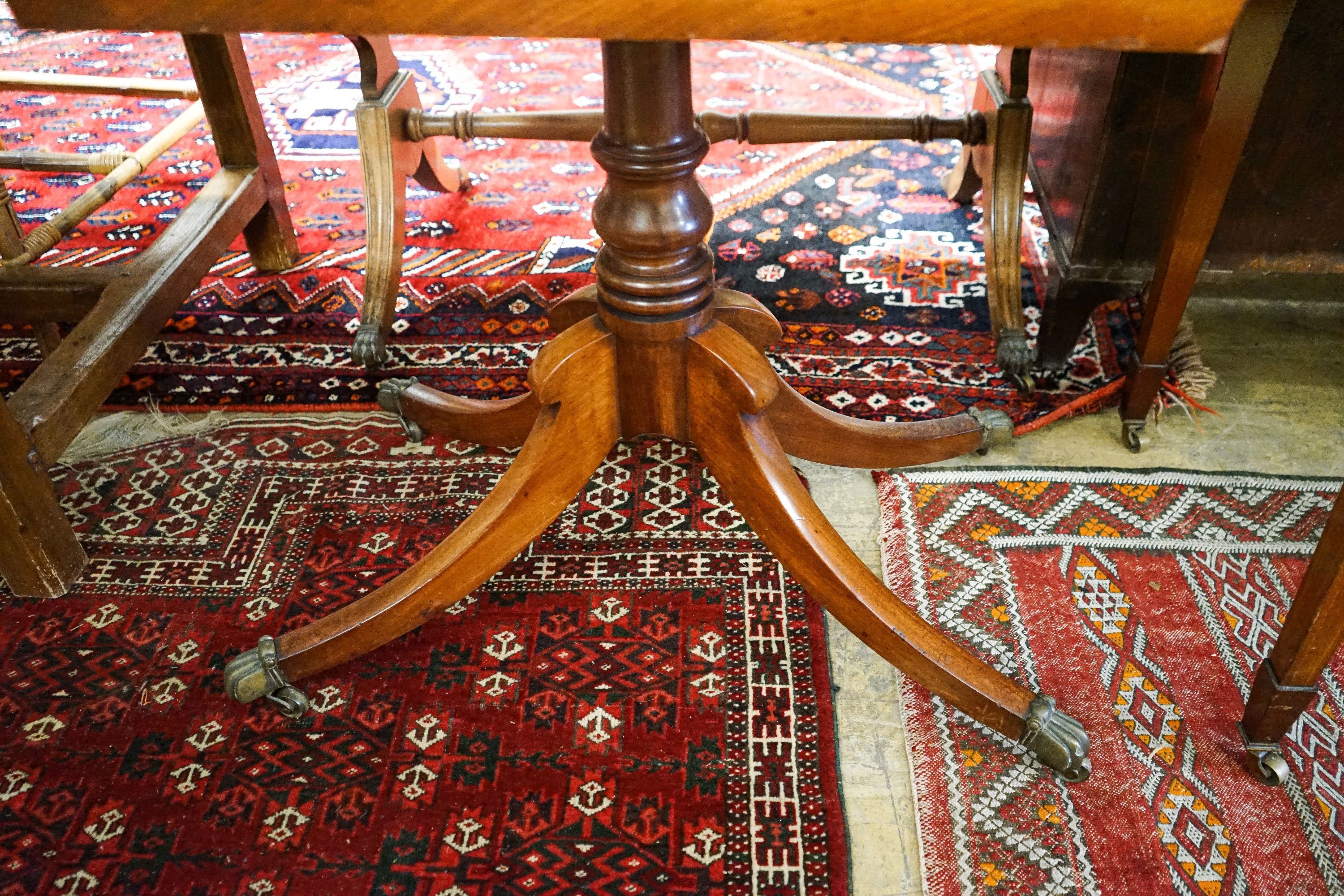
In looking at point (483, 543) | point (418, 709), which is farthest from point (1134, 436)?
point (418, 709)

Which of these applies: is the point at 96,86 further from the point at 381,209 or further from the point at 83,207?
the point at 381,209

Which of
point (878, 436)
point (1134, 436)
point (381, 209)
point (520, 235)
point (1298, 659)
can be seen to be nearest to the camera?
point (1298, 659)

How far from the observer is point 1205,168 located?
1.33 metres

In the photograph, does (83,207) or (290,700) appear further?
(83,207)

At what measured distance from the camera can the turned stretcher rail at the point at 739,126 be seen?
6.32 ft

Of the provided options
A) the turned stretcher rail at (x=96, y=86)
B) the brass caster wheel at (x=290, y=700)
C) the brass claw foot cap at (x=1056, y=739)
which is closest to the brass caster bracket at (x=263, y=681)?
the brass caster wheel at (x=290, y=700)

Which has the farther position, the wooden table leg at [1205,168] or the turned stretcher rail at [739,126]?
the turned stretcher rail at [739,126]

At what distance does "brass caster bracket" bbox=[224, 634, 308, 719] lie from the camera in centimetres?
122

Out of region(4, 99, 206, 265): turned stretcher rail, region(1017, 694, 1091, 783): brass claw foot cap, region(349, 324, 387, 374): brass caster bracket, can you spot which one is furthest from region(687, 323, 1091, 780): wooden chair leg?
region(4, 99, 206, 265): turned stretcher rail

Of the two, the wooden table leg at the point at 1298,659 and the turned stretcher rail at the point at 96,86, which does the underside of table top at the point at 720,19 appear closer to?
the wooden table leg at the point at 1298,659

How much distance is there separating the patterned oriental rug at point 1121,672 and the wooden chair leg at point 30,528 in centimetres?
119

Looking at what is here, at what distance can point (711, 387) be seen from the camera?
3.97ft

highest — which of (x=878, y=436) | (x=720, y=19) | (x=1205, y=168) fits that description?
(x=720, y=19)

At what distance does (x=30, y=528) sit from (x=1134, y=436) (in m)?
1.68
